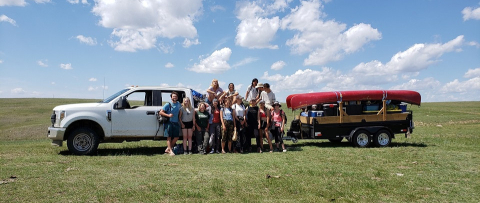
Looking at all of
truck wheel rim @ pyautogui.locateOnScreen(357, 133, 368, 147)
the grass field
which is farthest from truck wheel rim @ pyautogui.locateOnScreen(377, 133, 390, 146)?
the grass field

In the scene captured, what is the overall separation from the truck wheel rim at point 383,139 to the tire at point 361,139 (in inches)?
14.9

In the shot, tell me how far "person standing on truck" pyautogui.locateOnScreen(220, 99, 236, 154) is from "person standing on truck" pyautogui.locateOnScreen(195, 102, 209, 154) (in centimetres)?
49

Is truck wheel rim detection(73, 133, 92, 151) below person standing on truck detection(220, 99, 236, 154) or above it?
below

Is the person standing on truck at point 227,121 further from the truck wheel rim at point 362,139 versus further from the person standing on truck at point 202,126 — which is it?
the truck wheel rim at point 362,139

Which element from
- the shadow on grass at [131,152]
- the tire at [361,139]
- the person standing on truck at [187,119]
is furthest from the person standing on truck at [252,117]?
the tire at [361,139]

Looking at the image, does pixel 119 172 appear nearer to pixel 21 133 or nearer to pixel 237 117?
pixel 237 117

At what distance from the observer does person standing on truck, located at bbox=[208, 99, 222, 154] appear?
10641mm

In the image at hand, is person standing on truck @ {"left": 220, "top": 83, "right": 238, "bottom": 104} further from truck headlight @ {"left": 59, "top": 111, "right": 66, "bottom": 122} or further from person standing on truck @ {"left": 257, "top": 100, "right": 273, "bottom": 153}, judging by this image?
truck headlight @ {"left": 59, "top": 111, "right": 66, "bottom": 122}

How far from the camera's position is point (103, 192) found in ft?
18.9

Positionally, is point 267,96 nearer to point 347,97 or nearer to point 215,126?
point 215,126

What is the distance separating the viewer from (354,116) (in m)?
12.3

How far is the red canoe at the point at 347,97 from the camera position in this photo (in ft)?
39.5

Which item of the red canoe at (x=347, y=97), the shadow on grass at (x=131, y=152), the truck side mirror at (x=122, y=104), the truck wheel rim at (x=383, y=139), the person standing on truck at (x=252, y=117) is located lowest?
the shadow on grass at (x=131, y=152)

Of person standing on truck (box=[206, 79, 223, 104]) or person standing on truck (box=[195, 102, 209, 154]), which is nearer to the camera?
person standing on truck (box=[195, 102, 209, 154])
